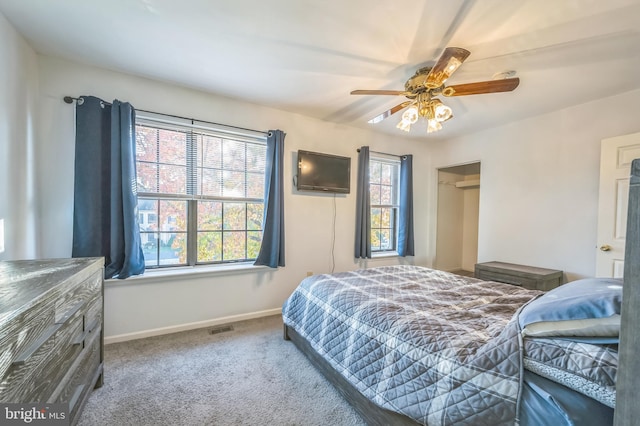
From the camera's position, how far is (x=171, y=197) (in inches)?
106

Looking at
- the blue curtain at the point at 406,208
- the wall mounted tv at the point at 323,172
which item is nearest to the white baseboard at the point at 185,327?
the wall mounted tv at the point at 323,172

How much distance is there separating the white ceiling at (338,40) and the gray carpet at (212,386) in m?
2.51

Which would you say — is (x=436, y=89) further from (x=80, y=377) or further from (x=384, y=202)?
(x=80, y=377)

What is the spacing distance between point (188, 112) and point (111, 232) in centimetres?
139

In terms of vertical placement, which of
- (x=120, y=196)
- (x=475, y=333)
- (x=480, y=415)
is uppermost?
(x=120, y=196)

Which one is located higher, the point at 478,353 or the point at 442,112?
the point at 442,112

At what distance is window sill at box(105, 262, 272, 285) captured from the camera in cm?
248

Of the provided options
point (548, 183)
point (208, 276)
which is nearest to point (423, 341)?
point (208, 276)

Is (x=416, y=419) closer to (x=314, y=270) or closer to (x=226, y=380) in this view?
(x=226, y=380)

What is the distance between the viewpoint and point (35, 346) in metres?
0.94

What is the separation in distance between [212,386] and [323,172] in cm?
254

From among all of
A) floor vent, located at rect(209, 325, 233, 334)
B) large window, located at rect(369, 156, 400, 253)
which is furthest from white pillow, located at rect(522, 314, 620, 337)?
large window, located at rect(369, 156, 400, 253)

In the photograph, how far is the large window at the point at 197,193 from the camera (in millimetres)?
2637

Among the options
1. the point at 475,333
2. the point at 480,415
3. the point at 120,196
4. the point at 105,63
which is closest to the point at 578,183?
the point at 475,333
